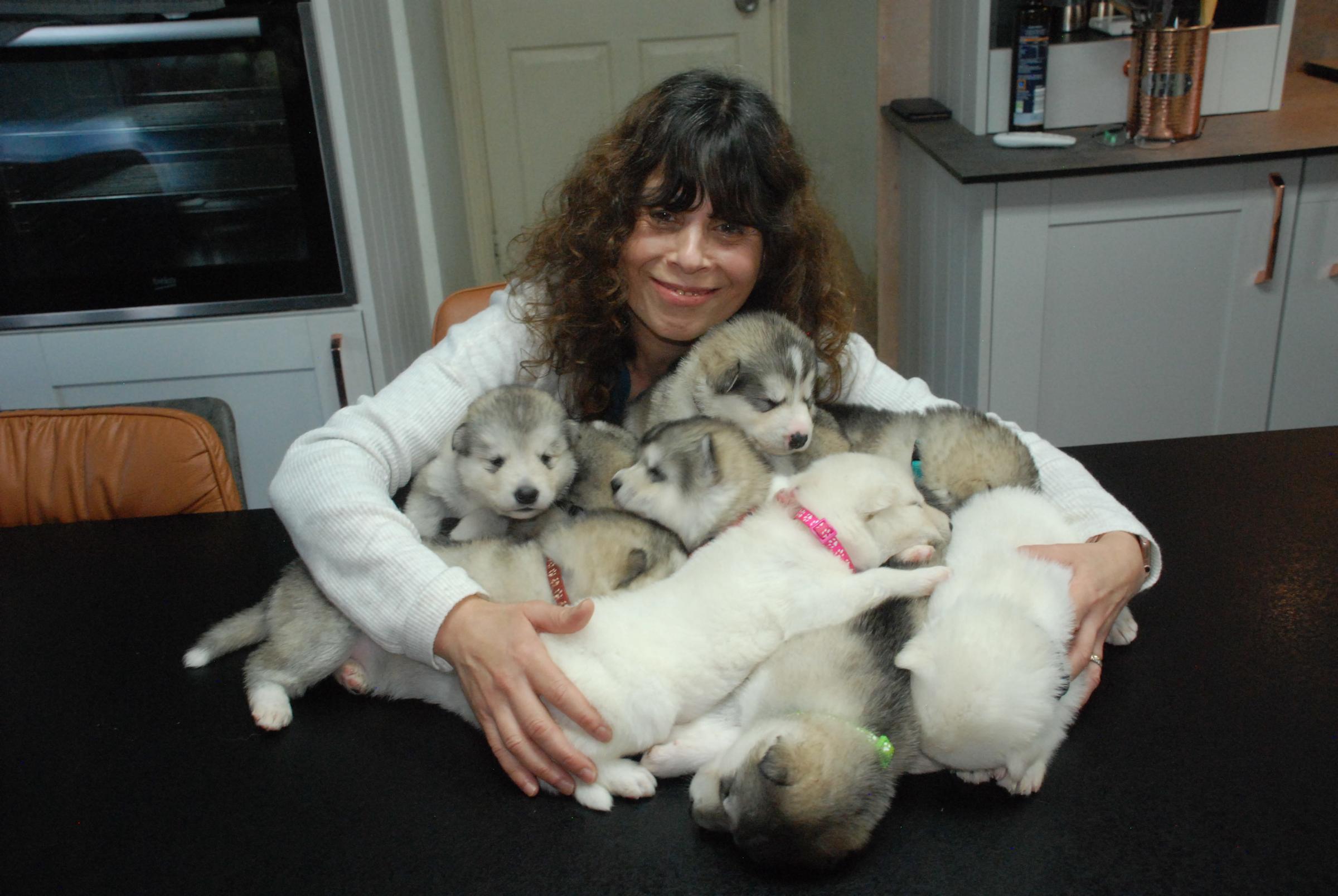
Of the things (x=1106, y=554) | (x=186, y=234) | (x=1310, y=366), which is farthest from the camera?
(x=1310, y=366)

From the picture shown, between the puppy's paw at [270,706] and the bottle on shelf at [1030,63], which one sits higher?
the bottle on shelf at [1030,63]

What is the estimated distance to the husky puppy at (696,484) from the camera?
1.38m

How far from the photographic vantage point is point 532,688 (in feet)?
3.54

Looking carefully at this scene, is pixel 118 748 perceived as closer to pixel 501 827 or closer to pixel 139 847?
pixel 139 847

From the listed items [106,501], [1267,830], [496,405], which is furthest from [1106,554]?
[106,501]

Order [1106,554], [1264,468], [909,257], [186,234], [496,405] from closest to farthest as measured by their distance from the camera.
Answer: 1. [1106,554]
2. [1264,468]
3. [496,405]
4. [186,234]
5. [909,257]

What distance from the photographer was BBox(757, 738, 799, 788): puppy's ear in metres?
0.91

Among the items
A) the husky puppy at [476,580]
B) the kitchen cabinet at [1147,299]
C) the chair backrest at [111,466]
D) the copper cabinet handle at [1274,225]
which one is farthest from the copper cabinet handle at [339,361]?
the copper cabinet handle at [1274,225]

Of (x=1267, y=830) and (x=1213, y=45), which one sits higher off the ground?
(x=1213, y=45)

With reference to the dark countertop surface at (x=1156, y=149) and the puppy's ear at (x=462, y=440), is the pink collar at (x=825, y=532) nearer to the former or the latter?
the puppy's ear at (x=462, y=440)

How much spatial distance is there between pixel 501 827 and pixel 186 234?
228 cm

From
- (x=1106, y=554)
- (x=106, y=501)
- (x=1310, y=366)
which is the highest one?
(x=1106, y=554)

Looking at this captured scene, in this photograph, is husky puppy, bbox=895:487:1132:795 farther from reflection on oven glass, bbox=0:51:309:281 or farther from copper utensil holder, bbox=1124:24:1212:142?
copper utensil holder, bbox=1124:24:1212:142

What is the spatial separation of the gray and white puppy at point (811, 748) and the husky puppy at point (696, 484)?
0.96 ft
